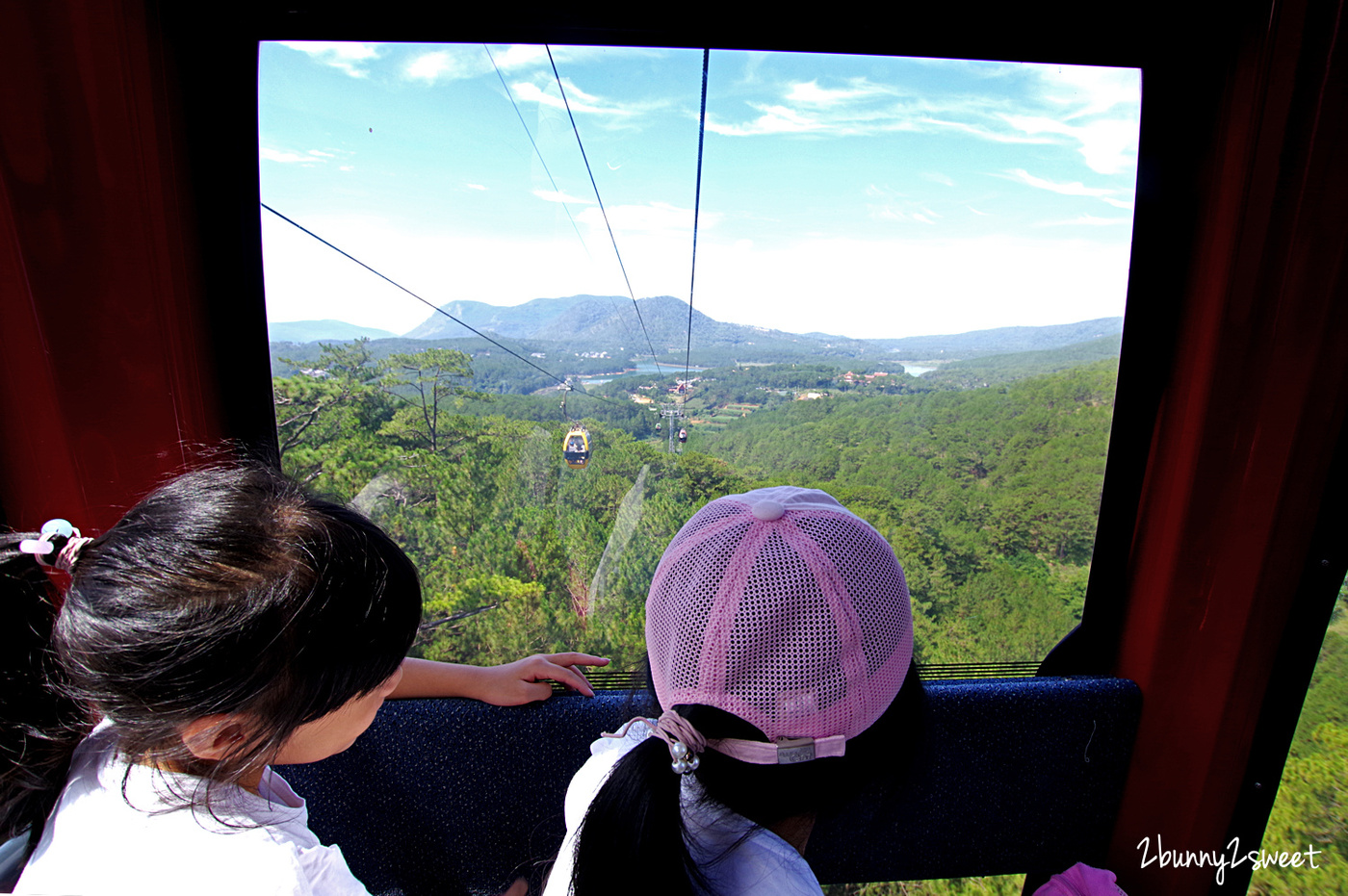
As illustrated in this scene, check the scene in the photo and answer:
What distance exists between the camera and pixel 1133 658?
1287mm

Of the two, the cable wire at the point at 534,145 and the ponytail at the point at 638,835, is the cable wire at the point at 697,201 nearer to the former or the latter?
the cable wire at the point at 534,145

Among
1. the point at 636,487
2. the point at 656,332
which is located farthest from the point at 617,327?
the point at 636,487

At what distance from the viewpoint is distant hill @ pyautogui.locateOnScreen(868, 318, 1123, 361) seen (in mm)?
1378

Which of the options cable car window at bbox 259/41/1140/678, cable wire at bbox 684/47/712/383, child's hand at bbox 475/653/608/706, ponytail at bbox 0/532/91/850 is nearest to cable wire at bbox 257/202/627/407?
cable car window at bbox 259/41/1140/678

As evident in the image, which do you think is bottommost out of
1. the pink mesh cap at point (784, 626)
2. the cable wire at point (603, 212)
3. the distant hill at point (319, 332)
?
the pink mesh cap at point (784, 626)

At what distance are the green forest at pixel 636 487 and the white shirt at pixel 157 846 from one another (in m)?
0.62

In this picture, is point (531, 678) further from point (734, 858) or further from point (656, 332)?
point (656, 332)

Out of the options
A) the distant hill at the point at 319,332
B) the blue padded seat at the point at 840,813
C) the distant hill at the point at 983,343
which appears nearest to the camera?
the blue padded seat at the point at 840,813

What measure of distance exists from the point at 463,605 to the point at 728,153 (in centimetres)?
124

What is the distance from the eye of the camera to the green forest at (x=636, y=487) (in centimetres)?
133

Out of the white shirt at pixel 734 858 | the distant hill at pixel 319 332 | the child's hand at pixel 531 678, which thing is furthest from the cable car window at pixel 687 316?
the white shirt at pixel 734 858

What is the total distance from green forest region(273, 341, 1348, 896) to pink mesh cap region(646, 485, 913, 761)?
2.45 ft

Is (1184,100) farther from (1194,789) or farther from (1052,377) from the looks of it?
(1194,789)

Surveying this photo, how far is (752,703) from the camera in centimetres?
57
